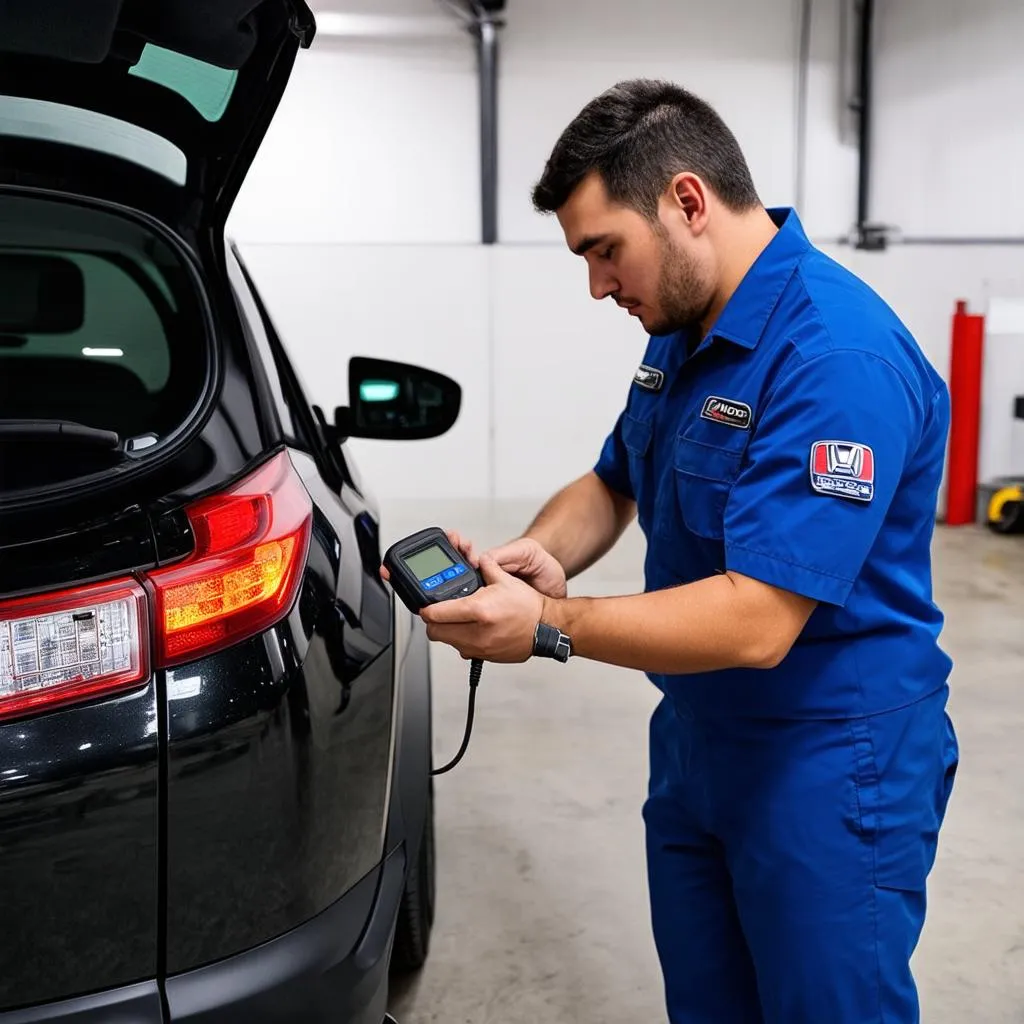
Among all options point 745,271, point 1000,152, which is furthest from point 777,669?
point 1000,152

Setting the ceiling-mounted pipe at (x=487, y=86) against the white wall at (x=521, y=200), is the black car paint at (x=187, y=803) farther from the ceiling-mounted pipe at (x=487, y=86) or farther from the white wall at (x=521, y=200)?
the ceiling-mounted pipe at (x=487, y=86)

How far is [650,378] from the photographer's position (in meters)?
1.57

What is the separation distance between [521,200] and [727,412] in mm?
5932

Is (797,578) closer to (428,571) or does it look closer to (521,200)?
(428,571)

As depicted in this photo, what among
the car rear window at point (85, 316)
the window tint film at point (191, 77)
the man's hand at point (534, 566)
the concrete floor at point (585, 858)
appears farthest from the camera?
the concrete floor at point (585, 858)

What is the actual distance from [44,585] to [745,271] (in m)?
0.89

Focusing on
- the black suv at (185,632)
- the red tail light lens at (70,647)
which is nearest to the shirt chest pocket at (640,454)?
the black suv at (185,632)

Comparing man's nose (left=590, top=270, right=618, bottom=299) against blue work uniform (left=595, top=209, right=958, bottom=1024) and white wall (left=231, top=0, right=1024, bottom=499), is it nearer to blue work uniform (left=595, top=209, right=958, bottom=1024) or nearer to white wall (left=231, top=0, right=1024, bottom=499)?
→ blue work uniform (left=595, top=209, right=958, bottom=1024)

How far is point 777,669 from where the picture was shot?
4.37ft

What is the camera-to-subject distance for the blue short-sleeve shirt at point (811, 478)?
1178 millimetres

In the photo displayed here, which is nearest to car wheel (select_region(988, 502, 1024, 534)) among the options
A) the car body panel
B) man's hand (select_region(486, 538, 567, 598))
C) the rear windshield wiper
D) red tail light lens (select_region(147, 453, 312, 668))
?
man's hand (select_region(486, 538, 567, 598))

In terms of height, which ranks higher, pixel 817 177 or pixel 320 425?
pixel 817 177

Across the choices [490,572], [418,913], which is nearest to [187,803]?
[490,572]

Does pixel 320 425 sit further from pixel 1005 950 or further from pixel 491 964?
pixel 1005 950
